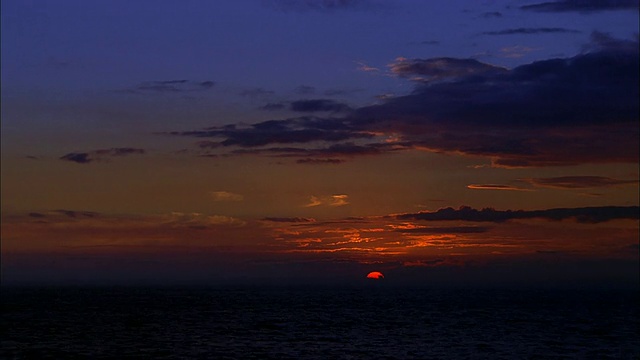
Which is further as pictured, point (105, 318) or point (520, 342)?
point (105, 318)

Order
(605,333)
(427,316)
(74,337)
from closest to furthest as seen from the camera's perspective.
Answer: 1. (74,337)
2. (605,333)
3. (427,316)

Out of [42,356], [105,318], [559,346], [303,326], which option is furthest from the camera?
[105,318]

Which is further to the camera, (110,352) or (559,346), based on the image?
(559,346)

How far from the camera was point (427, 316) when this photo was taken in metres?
103

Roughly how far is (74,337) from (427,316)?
49.8 metres

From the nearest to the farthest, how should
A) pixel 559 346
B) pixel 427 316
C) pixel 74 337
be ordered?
1. pixel 559 346
2. pixel 74 337
3. pixel 427 316

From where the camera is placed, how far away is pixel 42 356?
2096 inches

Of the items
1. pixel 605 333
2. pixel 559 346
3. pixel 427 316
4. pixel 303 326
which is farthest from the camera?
pixel 427 316

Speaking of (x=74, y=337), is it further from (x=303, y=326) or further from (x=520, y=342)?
(x=520, y=342)

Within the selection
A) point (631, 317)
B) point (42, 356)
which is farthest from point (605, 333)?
point (42, 356)

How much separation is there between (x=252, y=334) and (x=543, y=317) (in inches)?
1919

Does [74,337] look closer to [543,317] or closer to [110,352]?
[110,352]

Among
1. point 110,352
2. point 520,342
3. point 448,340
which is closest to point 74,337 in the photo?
point 110,352

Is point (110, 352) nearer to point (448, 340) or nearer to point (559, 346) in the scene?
point (448, 340)
